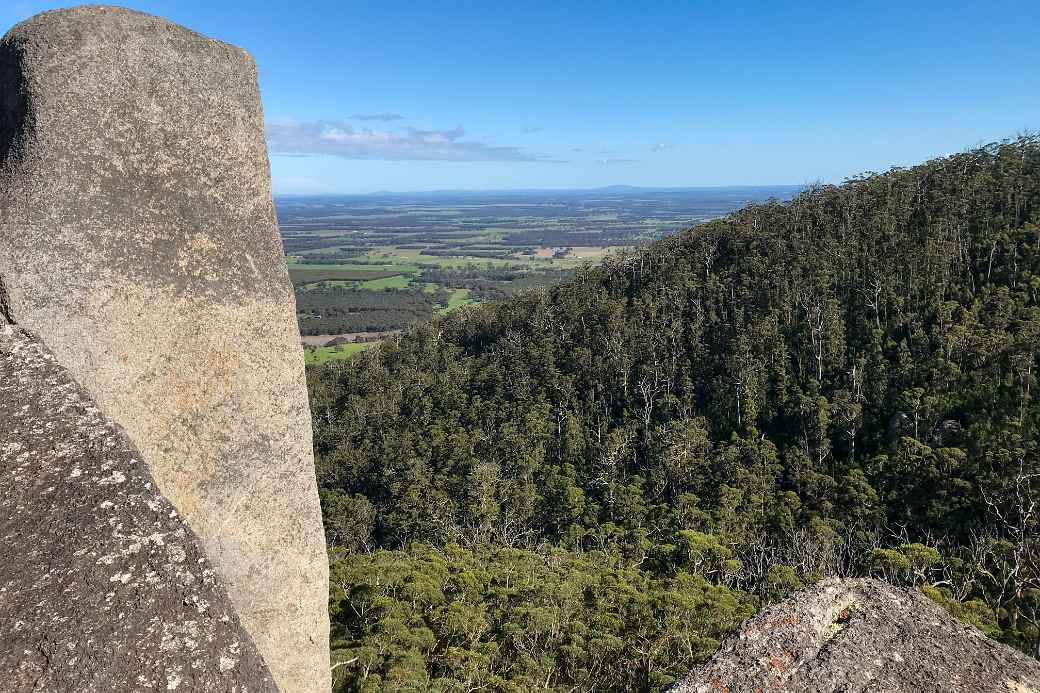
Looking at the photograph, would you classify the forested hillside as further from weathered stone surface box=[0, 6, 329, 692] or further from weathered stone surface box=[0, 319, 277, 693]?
weathered stone surface box=[0, 319, 277, 693]

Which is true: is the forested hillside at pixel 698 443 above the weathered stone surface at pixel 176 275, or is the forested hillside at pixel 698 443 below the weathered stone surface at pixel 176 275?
below

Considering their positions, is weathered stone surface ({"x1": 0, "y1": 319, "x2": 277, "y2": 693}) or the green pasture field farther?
the green pasture field

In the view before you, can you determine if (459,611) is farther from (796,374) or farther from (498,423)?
(796,374)

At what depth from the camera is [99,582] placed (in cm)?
244

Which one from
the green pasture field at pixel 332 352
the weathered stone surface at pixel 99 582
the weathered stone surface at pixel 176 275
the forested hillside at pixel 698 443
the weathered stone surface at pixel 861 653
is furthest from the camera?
the green pasture field at pixel 332 352

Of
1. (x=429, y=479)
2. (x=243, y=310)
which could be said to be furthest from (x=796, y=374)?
(x=243, y=310)

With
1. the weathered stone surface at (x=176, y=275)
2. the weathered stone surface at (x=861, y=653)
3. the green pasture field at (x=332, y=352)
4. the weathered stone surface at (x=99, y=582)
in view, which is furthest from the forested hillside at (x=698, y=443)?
the green pasture field at (x=332, y=352)

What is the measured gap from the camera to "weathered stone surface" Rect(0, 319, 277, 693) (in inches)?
89.3

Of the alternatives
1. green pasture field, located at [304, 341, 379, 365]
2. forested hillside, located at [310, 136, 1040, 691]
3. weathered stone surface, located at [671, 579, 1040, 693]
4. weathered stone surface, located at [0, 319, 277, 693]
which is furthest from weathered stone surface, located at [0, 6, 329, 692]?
green pasture field, located at [304, 341, 379, 365]

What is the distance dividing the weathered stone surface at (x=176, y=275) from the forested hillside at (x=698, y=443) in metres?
16.1

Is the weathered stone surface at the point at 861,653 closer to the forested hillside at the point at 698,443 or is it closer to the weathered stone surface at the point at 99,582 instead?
the weathered stone surface at the point at 99,582

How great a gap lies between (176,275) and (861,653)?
25.6 feet

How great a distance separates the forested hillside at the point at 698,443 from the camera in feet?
95.6

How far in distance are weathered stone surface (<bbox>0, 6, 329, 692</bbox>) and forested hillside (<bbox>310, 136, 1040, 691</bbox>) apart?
52.7ft
